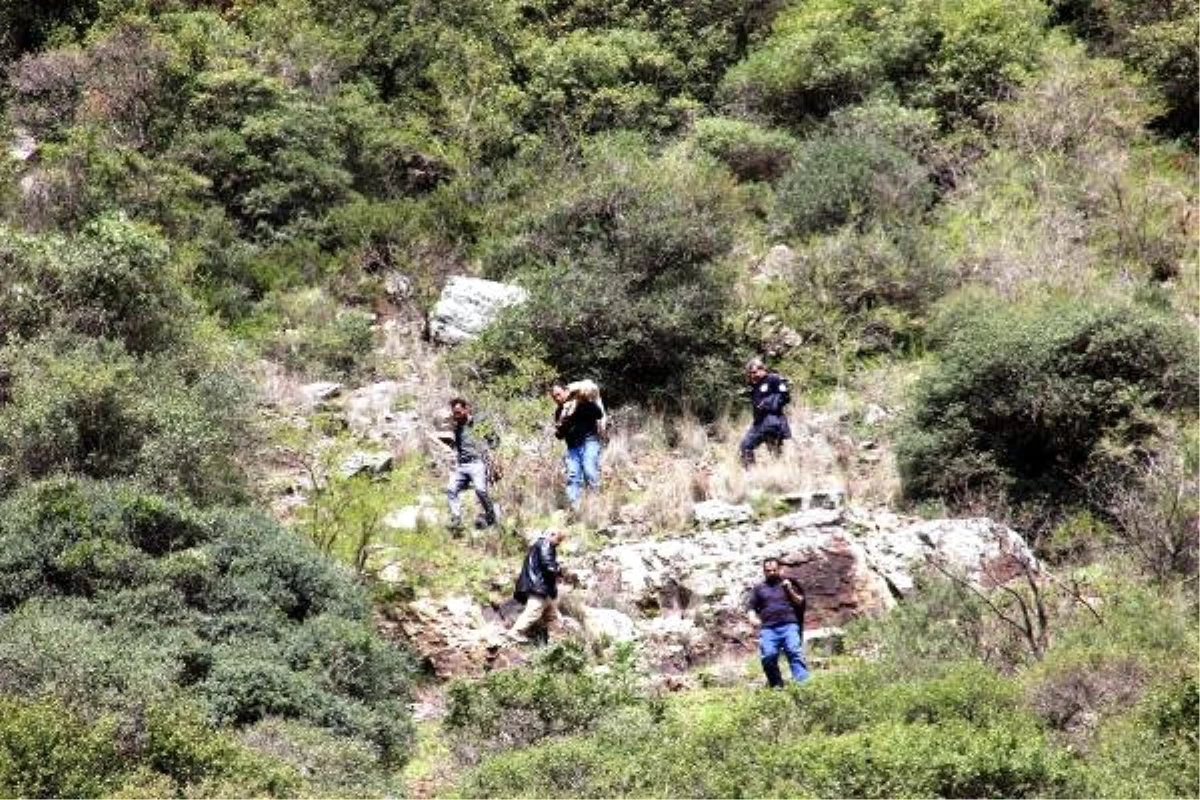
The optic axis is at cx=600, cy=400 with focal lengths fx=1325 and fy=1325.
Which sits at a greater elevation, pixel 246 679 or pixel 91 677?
pixel 91 677

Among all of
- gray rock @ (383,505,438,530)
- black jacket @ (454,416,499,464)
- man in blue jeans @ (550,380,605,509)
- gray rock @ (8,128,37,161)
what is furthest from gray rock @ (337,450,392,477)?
gray rock @ (8,128,37,161)

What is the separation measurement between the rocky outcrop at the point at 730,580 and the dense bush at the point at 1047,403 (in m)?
1.31

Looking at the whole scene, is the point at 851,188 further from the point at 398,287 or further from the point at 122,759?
the point at 122,759

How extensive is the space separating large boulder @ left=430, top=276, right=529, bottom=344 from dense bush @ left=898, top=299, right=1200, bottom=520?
21.5ft

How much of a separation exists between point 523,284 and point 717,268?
2.68 meters

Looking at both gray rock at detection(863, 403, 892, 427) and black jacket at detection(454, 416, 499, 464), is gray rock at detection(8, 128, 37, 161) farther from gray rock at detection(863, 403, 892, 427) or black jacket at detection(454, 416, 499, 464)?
gray rock at detection(863, 403, 892, 427)

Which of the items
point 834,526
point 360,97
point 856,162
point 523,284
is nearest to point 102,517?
point 834,526

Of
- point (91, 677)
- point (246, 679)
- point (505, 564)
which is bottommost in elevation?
point (505, 564)

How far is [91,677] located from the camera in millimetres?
7906

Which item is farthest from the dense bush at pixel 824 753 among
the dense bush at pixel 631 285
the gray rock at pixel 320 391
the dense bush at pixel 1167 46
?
the dense bush at pixel 1167 46

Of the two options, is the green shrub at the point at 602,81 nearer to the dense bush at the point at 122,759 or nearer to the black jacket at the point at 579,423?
the black jacket at the point at 579,423

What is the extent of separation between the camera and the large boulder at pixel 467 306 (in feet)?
60.5

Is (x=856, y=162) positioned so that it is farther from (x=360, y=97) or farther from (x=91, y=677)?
(x=91, y=677)

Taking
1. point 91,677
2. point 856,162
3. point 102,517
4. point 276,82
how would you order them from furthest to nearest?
point 276,82
point 856,162
point 102,517
point 91,677
